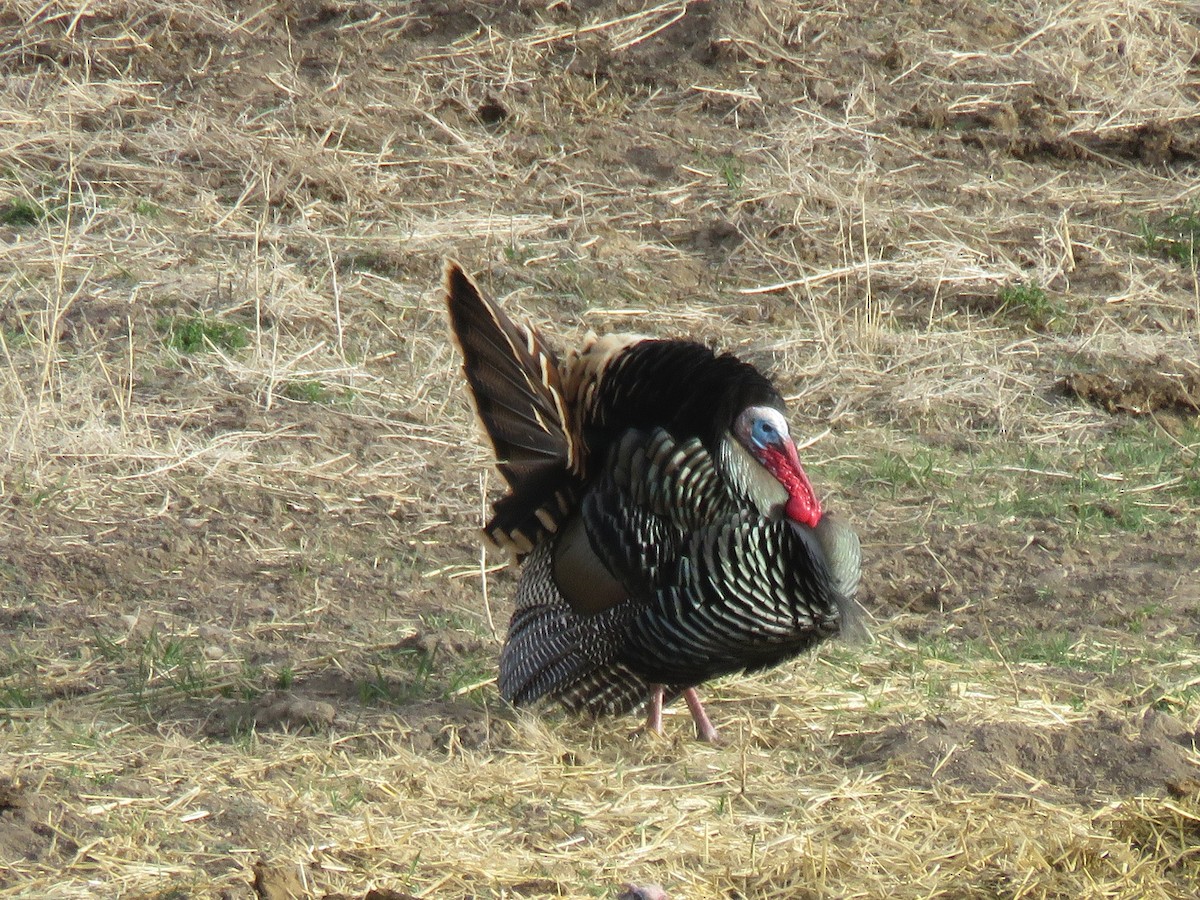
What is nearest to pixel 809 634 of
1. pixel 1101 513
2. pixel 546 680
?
pixel 546 680

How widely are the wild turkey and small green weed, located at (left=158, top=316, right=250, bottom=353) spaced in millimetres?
2636

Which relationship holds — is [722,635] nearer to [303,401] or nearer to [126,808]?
[126,808]

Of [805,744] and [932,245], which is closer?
[805,744]

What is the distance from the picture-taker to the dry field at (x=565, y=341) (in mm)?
3656

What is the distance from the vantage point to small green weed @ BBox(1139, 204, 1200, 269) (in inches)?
314

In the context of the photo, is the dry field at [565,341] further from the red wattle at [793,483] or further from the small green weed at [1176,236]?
the red wattle at [793,483]

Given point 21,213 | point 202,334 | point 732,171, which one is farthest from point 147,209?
point 732,171

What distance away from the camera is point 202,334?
22.0 ft

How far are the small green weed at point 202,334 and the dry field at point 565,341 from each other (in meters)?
0.02

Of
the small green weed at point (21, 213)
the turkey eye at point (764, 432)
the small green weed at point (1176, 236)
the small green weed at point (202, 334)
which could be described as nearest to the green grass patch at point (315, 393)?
the small green weed at point (202, 334)

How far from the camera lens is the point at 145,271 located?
289 inches

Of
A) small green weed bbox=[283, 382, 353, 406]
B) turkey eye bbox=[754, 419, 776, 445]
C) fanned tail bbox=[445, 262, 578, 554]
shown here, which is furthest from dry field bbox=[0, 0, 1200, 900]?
turkey eye bbox=[754, 419, 776, 445]

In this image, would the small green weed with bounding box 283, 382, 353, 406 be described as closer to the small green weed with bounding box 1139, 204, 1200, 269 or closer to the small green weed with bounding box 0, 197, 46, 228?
the small green weed with bounding box 0, 197, 46, 228

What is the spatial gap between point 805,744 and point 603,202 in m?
4.60
